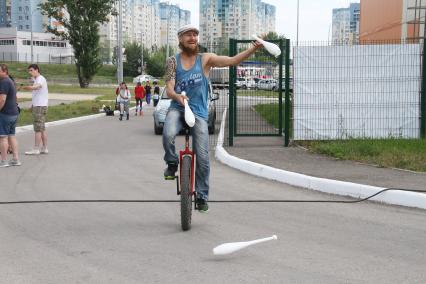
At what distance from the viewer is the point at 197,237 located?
5.61 metres

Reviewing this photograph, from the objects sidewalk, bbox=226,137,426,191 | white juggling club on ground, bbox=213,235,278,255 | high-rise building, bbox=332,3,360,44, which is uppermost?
high-rise building, bbox=332,3,360,44

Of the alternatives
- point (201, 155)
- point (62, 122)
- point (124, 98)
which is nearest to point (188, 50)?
→ point (201, 155)

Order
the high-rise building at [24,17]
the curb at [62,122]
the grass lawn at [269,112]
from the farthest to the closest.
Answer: the high-rise building at [24,17] < the curb at [62,122] < the grass lawn at [269,112]

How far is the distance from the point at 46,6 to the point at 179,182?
59299 mm

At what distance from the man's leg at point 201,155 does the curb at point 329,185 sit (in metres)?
2.40

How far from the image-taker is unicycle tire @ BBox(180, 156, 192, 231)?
5.69m

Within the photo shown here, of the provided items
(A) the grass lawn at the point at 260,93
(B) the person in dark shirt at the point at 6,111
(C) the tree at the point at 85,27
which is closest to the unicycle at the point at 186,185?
(B) the person in dark shirt at the point at 6,111

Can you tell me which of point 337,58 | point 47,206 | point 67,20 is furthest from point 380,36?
point 67,20

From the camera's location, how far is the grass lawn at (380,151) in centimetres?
949

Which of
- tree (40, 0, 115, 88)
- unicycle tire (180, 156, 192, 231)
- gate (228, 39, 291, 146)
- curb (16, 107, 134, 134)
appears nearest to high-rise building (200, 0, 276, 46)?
tree (40, 0, 115, 88)

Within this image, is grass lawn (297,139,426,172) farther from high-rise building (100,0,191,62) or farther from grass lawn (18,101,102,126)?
high-rise building (100,0,191,62)

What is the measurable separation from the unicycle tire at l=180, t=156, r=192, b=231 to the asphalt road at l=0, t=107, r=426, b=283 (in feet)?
0.39

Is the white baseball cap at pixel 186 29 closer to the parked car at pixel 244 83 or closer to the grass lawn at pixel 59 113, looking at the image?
the parked car at pixel 244 83

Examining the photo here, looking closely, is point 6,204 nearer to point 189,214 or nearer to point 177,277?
point 189,214
